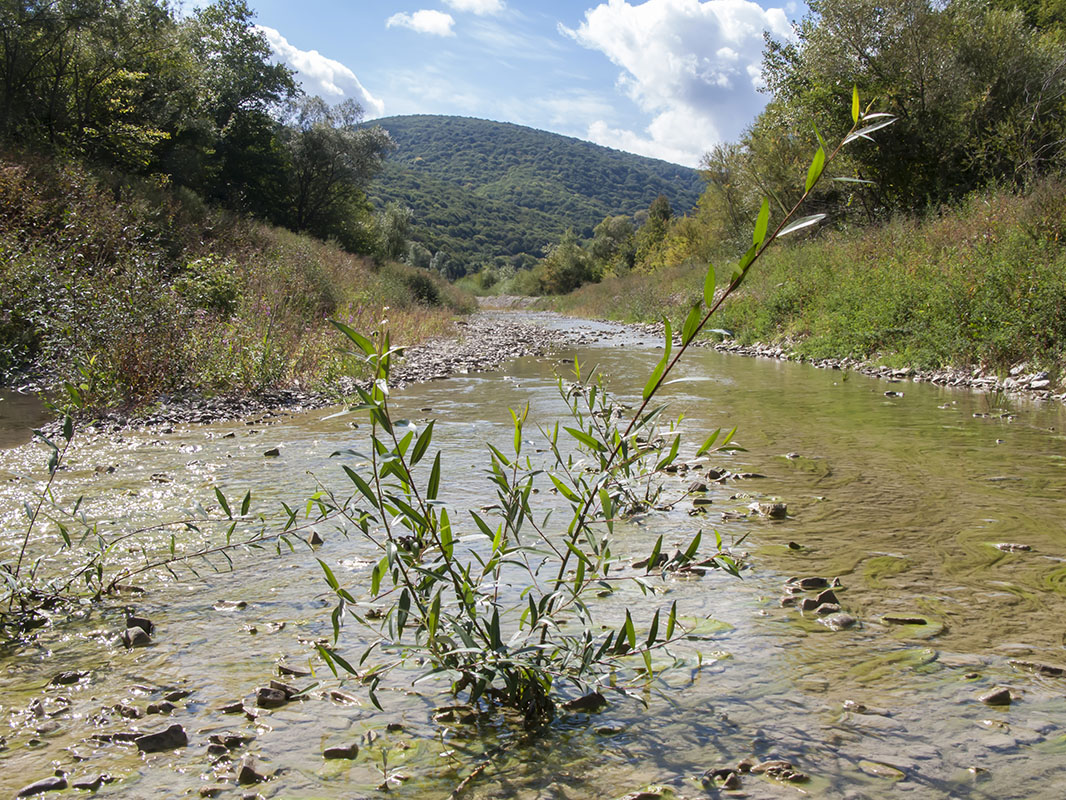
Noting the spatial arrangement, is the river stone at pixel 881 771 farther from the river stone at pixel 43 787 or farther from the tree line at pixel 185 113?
the tree line at pixel 185 113

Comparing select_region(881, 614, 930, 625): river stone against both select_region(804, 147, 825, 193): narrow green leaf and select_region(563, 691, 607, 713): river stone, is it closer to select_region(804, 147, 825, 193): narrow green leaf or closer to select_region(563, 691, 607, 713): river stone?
select_region(563, 691, 607, 713): river stone

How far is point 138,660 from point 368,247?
3670 cm

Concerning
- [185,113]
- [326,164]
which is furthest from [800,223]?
[326,164]

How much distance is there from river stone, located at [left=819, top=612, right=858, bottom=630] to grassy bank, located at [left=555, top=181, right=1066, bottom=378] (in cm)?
861

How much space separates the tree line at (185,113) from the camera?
20312mm

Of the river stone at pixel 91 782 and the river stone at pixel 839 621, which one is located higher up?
the river stone at pixel 839 621

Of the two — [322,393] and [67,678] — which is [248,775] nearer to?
[67,678]

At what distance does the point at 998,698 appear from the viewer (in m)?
2.32

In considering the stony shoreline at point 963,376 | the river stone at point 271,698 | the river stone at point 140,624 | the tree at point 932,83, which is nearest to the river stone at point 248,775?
the river stone at point 271,698

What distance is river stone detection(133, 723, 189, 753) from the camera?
6.96 feet

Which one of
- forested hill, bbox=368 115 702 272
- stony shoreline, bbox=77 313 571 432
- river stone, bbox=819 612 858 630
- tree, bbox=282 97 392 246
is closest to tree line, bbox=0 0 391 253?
tree, bbox=282 97 392 246

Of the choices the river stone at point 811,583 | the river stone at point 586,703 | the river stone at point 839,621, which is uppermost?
the river stone at point 811,583

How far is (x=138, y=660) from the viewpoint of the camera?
8.86ft

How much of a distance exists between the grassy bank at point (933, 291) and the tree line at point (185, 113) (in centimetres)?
1833
